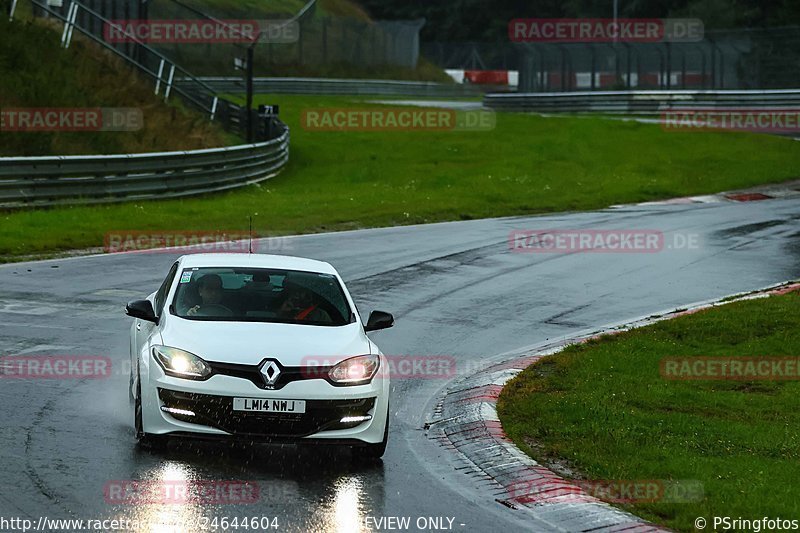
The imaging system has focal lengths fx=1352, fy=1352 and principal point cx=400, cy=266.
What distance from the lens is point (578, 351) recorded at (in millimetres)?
14273

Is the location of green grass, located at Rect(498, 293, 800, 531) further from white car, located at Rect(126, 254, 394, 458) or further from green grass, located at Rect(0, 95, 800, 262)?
green grass, located at Rect(0, 95, 800, 262)

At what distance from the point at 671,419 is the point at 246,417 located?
3.69 m

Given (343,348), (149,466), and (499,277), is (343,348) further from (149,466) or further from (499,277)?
(499,277)

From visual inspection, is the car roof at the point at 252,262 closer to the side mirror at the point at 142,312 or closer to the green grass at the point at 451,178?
the side mirror at the point at 142,312

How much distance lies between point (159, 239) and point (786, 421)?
14876mm


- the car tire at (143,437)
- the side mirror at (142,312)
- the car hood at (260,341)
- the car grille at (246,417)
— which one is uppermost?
the side mirror at (142,312)

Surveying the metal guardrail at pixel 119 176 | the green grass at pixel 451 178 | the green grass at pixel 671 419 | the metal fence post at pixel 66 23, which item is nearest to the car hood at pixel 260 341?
the green grass at pixel 671 419

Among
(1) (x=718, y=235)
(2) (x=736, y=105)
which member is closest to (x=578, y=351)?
(1) (x=718, y=235)

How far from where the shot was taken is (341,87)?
7394 centimetres

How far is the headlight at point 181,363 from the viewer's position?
9.40m

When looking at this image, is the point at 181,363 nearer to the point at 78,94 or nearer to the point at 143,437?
the point at 143,437

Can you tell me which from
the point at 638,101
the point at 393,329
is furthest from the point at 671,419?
the point at 638,101

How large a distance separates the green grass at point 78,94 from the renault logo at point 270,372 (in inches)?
934

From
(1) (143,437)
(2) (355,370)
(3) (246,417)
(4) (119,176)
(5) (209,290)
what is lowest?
(4) (119,176)
